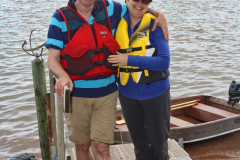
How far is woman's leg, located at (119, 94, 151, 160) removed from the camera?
10.1 ft

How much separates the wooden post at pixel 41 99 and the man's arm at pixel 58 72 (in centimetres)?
141

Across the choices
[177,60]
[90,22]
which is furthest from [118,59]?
[177,60]

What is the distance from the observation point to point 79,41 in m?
2.78

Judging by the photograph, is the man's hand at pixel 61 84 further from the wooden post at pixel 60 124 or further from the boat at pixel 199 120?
the boat at pixel 199 120

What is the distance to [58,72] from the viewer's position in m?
2.62

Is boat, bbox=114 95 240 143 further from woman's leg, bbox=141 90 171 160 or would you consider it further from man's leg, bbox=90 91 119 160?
man's leg, bbox=90 91 119 160

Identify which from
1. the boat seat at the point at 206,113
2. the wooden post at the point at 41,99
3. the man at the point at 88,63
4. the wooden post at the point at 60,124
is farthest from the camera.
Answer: the boat seat at the point at 206,113

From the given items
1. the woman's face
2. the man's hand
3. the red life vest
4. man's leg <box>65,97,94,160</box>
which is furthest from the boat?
the man's hand

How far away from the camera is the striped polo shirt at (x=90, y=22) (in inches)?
106

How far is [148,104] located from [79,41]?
3.05 ft

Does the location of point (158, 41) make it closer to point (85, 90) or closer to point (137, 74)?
point (137, 74)

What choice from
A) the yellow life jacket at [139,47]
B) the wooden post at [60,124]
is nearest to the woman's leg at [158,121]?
the yellow life jacket at [139,47]

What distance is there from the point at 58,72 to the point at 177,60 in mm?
10101

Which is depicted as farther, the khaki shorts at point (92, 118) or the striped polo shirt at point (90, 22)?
the khaki shorts at point (92, 118)
